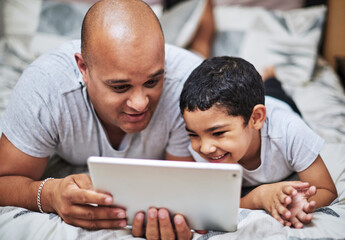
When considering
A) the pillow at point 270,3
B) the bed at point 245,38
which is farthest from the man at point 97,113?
the pillow at point 270,3

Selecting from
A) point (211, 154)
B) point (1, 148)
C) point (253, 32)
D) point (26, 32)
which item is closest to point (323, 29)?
point (253, 32)

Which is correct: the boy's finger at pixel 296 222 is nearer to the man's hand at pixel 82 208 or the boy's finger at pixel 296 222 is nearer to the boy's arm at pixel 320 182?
the boy's arm at pixel 320 182

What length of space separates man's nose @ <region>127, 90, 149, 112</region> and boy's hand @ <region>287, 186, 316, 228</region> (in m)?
0.49

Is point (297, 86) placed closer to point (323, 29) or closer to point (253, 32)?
point (253, 32)

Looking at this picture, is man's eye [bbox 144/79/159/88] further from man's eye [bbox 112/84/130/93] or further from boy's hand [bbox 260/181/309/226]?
boy's hand [bbox 260/181/309/226]

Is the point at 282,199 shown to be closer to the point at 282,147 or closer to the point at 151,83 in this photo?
the point at 282,147

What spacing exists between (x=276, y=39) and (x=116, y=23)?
1341 millimetres

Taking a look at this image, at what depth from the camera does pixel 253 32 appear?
6.82 feet

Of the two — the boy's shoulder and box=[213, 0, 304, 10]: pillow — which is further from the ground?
box=[213, 0, 304, 10]: pillow

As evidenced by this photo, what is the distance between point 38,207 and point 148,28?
2.01ft

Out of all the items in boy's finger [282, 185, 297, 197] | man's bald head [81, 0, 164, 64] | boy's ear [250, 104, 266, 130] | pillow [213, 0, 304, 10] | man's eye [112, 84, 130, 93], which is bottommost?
boy's finger [282, 185, 297, 197]

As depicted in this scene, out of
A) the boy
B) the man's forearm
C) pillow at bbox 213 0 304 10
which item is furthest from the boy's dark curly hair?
pillow at bbox 213 0 304 10

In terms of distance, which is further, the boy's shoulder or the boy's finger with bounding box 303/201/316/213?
the boy's shoulder

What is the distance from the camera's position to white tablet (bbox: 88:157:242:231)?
759 mm
